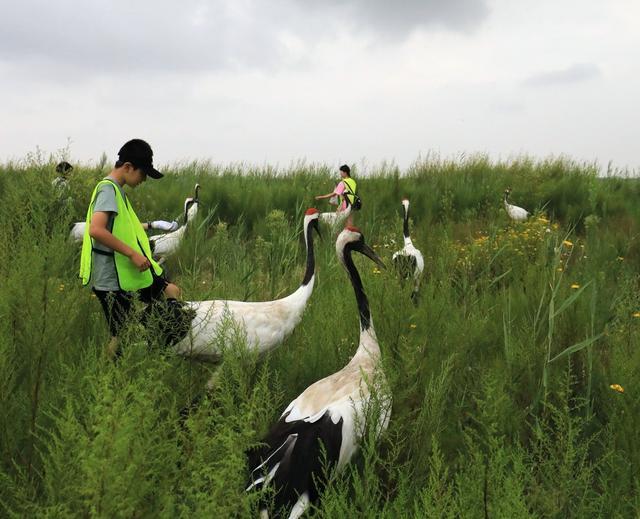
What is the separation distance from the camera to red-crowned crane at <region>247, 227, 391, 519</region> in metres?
2.40

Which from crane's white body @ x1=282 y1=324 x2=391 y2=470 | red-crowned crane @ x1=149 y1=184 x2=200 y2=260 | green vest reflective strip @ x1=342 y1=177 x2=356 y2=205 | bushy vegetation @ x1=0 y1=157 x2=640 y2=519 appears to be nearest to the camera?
bushy vegetation @ x1=0 y1=157 x2=640 y2=519

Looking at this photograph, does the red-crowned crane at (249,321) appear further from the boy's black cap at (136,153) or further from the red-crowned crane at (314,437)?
the boy's black cap at (136,153)

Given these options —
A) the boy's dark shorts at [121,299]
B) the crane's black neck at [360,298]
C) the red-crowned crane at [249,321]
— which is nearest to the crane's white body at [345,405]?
the crane's black neck at [360,298]

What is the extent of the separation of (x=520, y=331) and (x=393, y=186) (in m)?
7.80

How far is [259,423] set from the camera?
99.0 inches

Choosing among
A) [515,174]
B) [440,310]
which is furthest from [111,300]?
[515,174]

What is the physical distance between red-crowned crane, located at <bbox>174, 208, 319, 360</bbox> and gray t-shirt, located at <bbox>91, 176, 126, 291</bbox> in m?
0.43

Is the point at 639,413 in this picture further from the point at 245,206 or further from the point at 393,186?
the point at 393,186

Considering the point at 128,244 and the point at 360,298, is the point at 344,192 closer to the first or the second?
the point at 360,298

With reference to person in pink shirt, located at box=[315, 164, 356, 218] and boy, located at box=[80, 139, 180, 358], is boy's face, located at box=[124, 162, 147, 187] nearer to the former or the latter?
boy, located at box=[80, 139, 180, 358]

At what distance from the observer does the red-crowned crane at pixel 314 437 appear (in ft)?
7.87

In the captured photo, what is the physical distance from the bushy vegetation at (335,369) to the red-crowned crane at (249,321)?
0.12m

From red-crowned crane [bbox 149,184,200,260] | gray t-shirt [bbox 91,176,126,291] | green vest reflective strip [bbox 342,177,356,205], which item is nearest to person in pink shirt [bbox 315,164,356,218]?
green vest reflective strip [bbox 342,177,356,205]

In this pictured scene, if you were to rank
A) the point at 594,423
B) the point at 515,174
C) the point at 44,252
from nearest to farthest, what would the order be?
the point at 44,252
the point at 594,423
the point at 515,174
